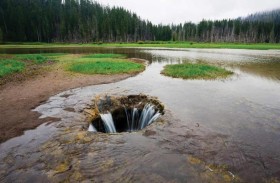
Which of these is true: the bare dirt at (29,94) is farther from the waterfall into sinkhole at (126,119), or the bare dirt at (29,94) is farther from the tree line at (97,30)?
the tree line at (97,30)

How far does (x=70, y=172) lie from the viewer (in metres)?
6.24

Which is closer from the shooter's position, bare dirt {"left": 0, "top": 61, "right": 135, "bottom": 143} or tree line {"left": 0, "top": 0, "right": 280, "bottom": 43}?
bare dirt {"left": 0, "top": 61, "right": 135, "bottom": 143}

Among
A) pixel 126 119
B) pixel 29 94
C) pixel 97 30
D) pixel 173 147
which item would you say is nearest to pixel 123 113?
pixel 126 119

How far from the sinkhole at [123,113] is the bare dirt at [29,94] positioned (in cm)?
→ 242

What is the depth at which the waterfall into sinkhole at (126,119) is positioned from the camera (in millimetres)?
11163

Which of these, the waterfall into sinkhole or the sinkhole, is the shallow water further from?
the waterfall into sinkhole

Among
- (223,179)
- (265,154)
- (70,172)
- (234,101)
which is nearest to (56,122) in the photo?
(70,172)

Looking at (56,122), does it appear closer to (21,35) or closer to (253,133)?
(253,133)

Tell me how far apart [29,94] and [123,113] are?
7.29 meters

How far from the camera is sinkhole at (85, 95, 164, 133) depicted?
1123cm

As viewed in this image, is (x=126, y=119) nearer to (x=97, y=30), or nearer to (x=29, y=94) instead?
(x=29, y=94)

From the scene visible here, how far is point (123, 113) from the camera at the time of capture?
1288 cm

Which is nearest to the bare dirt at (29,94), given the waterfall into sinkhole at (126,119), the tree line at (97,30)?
the waterfall into sinkhole at (126,119)

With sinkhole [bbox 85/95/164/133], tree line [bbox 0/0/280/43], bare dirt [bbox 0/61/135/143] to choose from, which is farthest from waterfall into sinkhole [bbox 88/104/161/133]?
tree line [bbox 0/0/280/43]
